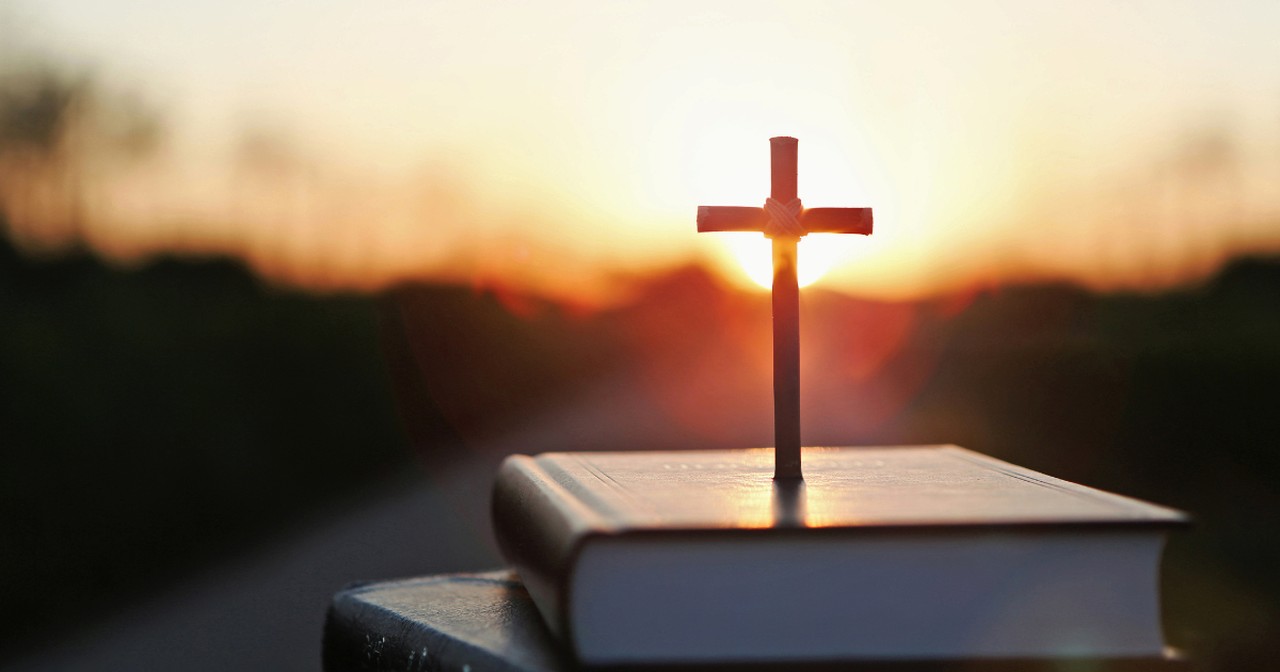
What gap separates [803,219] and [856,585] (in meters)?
0.37

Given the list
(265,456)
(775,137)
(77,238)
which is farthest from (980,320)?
(77,238)

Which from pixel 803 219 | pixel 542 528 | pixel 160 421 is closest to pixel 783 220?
pixel 803 219

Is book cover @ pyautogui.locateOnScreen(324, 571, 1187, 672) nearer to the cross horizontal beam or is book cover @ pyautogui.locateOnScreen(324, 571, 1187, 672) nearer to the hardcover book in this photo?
the hardcover book

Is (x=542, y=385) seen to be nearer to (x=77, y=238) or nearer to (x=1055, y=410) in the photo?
(x=77, y=238)

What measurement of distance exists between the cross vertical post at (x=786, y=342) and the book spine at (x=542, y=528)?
186 millimetres

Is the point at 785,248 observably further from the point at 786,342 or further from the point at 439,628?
the point at 439,628

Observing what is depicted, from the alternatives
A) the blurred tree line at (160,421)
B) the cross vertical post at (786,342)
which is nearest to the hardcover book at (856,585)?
the cross vertical post at (786,342)

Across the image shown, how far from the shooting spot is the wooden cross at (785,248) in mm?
909

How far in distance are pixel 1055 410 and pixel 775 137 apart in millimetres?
2309

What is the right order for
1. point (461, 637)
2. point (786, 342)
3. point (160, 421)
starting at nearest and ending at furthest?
point (461, 637)
point (786, 342)
point (160, 421)

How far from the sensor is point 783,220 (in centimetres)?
92

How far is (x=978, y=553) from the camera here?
0.63 meters

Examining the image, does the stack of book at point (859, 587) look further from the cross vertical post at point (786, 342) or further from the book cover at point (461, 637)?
the cross vertical post at point (786, 342)

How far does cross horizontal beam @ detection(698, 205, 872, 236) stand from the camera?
92 cm
